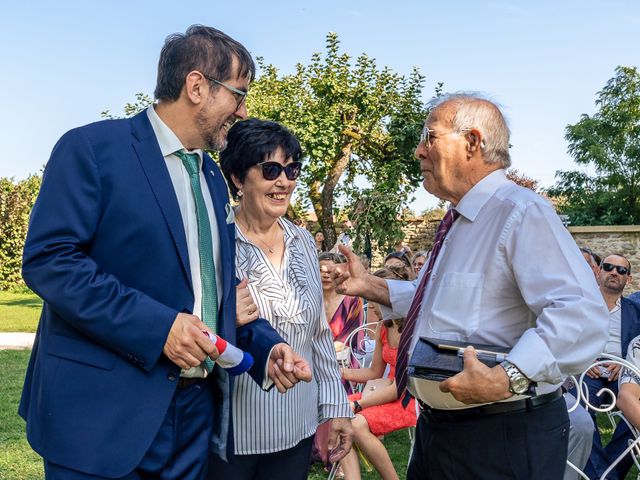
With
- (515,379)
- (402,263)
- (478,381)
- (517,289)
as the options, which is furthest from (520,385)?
(402,263)

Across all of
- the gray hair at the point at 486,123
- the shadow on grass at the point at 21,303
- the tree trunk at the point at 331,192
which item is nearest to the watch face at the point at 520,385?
the gray hair at the point at 486,123

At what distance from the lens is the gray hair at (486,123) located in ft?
8.82

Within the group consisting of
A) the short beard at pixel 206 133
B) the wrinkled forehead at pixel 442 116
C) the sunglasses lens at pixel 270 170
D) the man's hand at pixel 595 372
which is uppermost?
the wrinkled forehead at pixel 442 116

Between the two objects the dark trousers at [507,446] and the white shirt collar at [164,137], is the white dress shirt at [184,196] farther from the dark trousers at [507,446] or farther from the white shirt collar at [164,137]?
the dark trousers at [507,446]

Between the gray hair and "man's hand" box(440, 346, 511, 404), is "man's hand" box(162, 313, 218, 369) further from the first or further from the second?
the gray hair

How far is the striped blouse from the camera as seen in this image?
2.85 meters

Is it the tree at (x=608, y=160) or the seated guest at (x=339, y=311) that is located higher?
the tree at (x=608, y=160)

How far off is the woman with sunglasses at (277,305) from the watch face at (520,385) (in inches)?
40.6

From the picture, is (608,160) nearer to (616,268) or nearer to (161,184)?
(616,268)

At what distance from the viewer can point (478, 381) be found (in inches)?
87.7

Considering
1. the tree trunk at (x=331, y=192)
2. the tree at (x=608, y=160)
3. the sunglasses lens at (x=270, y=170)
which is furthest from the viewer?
the tree at (x=608, y=160)

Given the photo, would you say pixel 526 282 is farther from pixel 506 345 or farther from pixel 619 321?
pixel 619 321

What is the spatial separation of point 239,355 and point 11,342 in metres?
11.9

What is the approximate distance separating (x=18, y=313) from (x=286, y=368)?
60.4 feet
